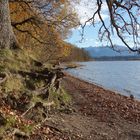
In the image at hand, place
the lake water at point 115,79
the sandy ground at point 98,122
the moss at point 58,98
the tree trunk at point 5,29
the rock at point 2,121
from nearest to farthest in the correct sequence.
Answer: the rock at point 2,121
the sandy ground at point 98,122
the moss at point 58,98
the tree trunk at point 5,29
the lake water at point 115,79

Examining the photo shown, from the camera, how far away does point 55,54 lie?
38.5 meters

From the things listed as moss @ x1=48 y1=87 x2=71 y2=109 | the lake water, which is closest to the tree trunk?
moss @ x1=48 y1=87 x2=71 y2=109

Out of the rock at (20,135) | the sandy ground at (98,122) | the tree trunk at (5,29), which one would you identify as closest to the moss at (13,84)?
the sandy ground at (98,122)

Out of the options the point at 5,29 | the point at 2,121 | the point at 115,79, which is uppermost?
the point at 5,29

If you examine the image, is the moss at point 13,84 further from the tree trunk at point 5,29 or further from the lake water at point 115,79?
the lake water at point 115,79

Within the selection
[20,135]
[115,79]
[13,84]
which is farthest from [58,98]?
[115,79]

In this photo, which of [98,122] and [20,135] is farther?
[98,122]

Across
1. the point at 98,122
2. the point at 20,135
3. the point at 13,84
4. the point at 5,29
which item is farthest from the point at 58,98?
the point at 20,135

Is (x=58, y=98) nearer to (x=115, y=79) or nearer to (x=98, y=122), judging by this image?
(x=98, y=122)

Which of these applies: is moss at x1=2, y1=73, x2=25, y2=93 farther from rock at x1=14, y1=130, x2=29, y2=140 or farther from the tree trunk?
rock at x1=14, y1=130, x2=29, y2=140

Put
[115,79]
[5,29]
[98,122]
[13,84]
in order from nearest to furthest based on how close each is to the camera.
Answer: [13,84]
[98,122]
[5,29]
[115,79]

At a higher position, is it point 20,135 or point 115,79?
point 20,135

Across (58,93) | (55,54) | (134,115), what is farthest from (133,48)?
(55,54)

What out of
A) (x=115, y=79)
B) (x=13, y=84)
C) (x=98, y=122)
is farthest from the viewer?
(x=115, y=79)
